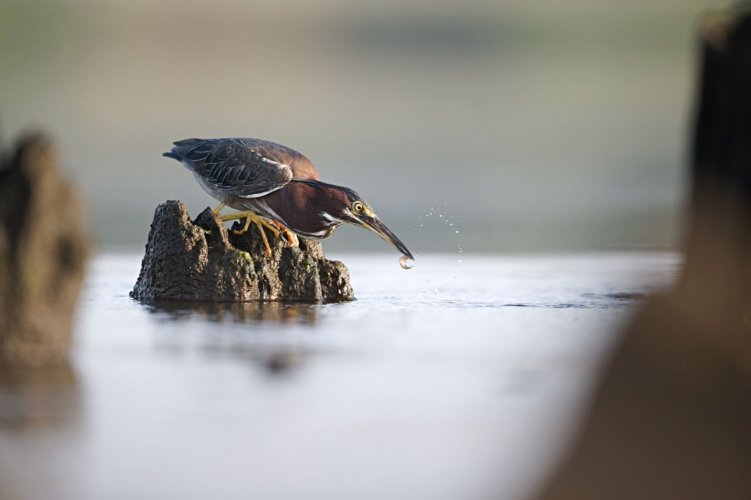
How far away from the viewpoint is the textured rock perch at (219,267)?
8.24 meters

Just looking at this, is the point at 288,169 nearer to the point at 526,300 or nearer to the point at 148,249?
the point at 148,249

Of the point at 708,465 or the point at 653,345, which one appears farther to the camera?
the point at 653,345

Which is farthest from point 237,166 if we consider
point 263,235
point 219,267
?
point 219,267

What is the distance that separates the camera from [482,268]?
1089cm

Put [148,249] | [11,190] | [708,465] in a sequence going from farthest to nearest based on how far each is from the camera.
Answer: [148,249], [11,190], [708,465]

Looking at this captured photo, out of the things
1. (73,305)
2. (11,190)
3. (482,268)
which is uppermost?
(11,190)

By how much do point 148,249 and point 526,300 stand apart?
3.00 metres

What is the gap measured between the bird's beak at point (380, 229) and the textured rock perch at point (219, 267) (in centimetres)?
43

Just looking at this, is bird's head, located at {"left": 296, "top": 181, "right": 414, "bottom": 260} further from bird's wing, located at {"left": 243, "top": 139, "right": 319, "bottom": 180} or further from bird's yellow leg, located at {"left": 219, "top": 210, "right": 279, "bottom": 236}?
bird's yellow leg, located at {"left": 219, "top": 210, "right": 279, "bottom": 236}

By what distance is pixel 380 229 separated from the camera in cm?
862

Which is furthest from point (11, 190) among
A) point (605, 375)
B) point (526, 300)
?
point (526, 300)

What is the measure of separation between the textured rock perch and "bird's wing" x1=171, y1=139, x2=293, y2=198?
310mm

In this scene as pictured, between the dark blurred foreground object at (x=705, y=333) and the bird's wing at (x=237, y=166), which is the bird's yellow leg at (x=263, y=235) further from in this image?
the dark blurred foreground object at (x=705, y=333)

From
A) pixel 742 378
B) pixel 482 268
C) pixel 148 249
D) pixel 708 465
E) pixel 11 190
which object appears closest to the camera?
pixel 708 465
